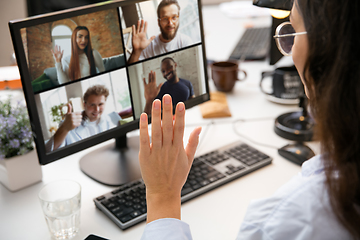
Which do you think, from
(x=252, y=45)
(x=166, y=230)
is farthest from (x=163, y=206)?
(x=252, y=45)

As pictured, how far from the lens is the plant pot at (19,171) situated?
93 cm

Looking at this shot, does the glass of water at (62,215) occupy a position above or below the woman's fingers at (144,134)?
below

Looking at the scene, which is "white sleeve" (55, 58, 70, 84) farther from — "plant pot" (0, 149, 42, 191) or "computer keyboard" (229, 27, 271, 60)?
"computer keyboard" (229, 27, 271, 60)

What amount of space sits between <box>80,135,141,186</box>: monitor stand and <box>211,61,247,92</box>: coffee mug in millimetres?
507

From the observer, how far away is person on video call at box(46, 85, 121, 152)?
2.75 ft

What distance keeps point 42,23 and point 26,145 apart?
0.34 m

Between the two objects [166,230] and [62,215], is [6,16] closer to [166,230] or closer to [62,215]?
[62,215]

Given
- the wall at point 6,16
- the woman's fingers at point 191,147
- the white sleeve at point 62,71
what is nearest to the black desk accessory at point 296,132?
the woman's fingers at point 191,147

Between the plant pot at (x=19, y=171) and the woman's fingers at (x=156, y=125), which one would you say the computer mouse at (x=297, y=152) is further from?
the plant pot at (x=19, y=171)

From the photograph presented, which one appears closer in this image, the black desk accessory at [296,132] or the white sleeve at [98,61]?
the white sleeve at [98,61]

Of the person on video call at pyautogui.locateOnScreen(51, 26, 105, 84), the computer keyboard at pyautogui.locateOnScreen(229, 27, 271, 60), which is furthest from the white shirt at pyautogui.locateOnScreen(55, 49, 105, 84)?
the computer keyboard at pyautogui.locateOnScreen(229, 27, 271, 60)

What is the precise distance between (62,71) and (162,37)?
0.91 ft

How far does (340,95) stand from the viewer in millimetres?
482

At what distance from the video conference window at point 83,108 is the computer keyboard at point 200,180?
162 millimetres
